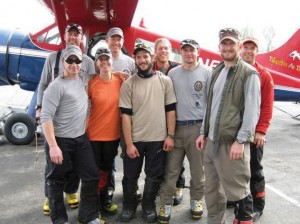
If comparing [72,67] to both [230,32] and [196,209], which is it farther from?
[196,209]

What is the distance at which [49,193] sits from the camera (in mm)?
2625

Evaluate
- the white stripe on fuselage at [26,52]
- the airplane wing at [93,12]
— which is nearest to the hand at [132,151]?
the airplane wing at [93,12]

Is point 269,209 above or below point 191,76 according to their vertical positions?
below

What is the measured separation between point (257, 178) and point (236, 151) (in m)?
0.84

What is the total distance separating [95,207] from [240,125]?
1.45 meters

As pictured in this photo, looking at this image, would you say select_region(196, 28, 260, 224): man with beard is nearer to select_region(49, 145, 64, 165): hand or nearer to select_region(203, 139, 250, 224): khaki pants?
select_region(203, 139, 250, 224): khaki pants

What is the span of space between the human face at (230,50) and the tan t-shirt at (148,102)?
25.5 inches

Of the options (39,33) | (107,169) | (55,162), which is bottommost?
(107,169)

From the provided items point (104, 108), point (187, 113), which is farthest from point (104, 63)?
point (187, 113)

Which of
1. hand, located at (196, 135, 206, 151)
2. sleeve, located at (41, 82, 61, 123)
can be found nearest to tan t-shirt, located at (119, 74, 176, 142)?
hand, located at (196, 135, 206, 151)

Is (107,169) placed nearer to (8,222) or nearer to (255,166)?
(8,222)

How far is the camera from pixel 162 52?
3133 millimetres

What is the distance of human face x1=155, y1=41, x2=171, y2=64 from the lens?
3.10 metres

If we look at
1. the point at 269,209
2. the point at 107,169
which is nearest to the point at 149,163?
the point at 107,169
